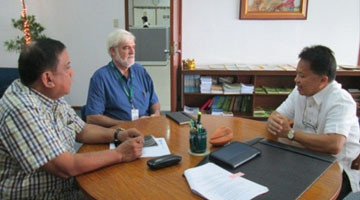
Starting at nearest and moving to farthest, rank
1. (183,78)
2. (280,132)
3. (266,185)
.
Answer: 1. (266,185)
2. (280,132)
3. (183,78)

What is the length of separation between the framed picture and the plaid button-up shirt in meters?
2.95

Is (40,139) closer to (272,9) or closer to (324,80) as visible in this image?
(324,80)

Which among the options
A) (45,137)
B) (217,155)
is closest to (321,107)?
(217,155)

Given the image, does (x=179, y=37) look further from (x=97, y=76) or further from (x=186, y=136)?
(x=186, y=136)

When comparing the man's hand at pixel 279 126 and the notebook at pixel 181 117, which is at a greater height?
the man's hand at pixel 279 126

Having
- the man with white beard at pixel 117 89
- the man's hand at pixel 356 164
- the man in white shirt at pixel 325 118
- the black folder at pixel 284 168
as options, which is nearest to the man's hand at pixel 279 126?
the man in white shirt at pixel 325 118

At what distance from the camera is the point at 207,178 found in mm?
1086

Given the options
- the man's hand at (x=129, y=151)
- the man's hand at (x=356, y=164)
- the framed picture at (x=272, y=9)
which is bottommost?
the man's hand at (x=356, y=164)

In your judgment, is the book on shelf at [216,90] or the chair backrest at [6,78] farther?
the book on shelf at [216,90]

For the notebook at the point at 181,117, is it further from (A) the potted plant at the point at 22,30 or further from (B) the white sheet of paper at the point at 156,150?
(A) the potted plant at the point at 22,30

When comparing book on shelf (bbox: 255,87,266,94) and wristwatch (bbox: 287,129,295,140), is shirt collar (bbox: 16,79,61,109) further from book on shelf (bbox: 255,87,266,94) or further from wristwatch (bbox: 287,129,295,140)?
book on shelf (bbox: 255,87,266,94)

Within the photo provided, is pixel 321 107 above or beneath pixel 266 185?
above

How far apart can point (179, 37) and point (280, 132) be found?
2.49m

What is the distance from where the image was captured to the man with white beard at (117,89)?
2006 mm
